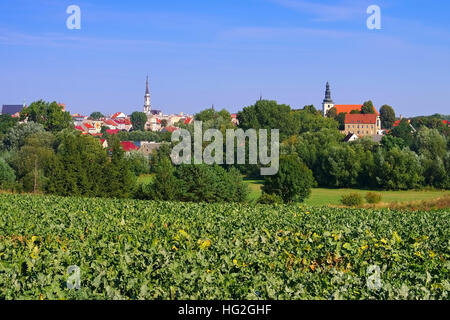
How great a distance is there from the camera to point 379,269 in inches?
489

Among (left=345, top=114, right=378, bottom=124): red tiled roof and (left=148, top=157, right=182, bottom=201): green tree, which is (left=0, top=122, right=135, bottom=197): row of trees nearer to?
(left=148, top=157, right=182, bottom=201): green tree

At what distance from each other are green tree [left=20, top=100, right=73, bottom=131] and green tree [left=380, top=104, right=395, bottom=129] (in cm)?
10392

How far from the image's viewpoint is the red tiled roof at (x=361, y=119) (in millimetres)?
156500

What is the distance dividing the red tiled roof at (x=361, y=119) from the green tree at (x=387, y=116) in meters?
17.7

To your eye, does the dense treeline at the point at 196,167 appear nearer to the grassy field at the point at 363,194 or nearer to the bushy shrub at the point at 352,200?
the grassy field at the point at 363,194

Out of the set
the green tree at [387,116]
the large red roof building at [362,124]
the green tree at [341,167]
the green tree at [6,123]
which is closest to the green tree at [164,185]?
the green tree at [341,167]

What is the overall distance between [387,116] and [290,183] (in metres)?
131

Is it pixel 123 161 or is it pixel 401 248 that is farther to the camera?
pixel 123 161

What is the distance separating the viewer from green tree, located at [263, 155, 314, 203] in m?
53.7

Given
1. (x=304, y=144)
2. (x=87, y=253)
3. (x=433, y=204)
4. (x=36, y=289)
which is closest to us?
(x=36, y=289)

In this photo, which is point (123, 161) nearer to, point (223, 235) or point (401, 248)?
point (223, 235)

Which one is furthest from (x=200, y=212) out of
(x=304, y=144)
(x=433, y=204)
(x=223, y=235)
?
(x=304, y=144)

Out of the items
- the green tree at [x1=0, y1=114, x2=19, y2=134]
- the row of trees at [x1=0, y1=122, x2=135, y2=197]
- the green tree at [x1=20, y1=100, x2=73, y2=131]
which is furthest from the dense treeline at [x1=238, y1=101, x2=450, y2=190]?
the green tree at [x1=0, y1=114, x2=19, y2=134]
